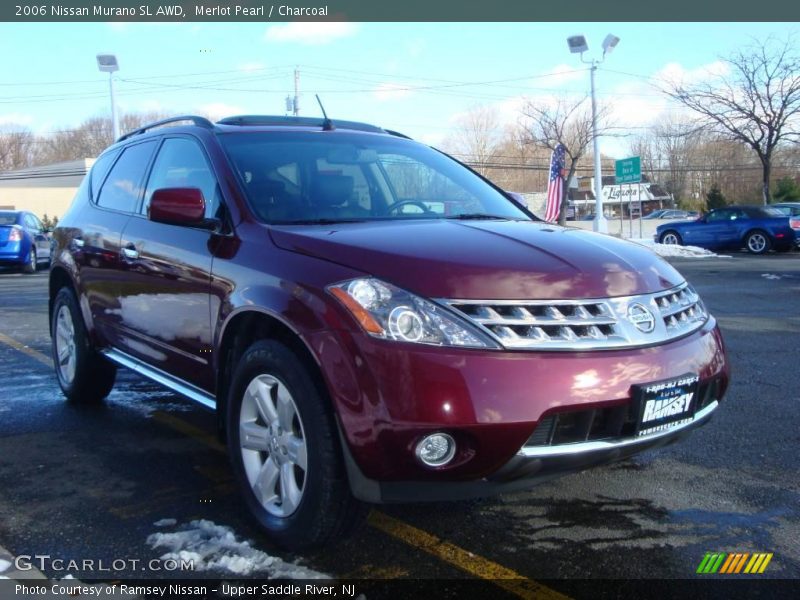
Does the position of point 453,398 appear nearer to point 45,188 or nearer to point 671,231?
point 671,231

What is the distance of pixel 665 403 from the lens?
289cm

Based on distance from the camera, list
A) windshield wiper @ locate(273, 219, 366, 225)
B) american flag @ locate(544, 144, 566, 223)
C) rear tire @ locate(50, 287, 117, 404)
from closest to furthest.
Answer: windshield wiper @ locate(273, 219, 366, 225), rear tire @ locate(50, 287, 117, 404), american flag @ locate(544, 144, 566, 223)

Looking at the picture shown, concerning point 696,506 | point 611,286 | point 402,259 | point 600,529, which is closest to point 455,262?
point 402,259

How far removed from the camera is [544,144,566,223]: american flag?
26.4 m

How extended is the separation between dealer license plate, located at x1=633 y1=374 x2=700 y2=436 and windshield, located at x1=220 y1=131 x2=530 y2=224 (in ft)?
4.57

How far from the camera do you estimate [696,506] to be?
3.44 metres

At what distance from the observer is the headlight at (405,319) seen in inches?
104

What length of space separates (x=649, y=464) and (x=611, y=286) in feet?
4.88

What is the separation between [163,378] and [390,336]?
1.90 metres

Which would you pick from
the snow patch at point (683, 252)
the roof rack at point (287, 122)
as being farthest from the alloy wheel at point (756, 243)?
the roof rack at point (287, 122)

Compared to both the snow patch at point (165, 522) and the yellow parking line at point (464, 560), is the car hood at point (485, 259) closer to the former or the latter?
the yellow parking line at point (464, 560)

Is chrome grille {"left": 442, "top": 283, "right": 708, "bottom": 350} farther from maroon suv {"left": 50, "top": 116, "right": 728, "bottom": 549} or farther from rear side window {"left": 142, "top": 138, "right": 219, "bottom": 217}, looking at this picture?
rear side window {"left": 142, "top": 138, "right": 219, "bottom": 217}

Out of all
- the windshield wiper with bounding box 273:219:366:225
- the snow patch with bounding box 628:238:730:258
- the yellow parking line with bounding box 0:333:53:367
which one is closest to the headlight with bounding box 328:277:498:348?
the windshield wiper with bounding box 273:219:366:225

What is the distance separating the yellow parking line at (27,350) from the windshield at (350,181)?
154 inches
